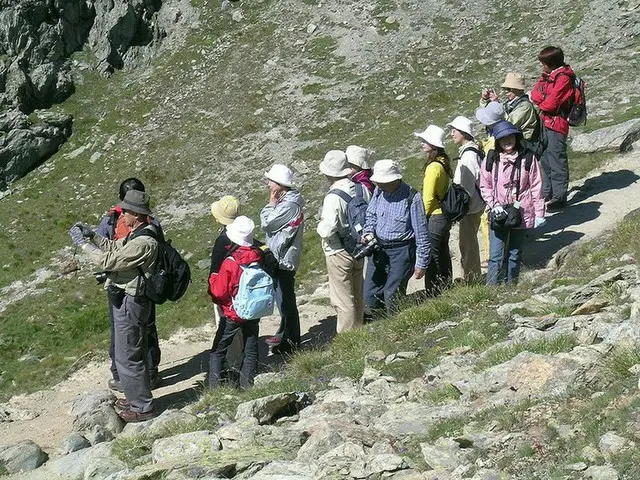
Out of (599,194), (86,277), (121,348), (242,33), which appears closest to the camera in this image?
(121,348)

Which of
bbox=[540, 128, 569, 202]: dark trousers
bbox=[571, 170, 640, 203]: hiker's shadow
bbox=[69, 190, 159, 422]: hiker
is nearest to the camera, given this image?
bbox=[69, 190, 159, 422]: hiker

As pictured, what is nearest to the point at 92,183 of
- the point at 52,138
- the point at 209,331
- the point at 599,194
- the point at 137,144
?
the point at 137,144

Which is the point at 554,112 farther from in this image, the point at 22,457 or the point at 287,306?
the point at 22,457

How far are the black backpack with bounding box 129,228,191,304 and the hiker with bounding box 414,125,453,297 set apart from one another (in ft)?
11.1

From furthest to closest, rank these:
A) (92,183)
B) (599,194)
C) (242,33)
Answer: (242,33)
(92,183)
(599,194)

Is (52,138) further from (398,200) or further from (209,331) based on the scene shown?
(398,200)

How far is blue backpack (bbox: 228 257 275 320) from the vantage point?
32.3 ft

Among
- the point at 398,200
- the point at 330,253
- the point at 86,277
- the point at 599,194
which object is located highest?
the point at 398,200

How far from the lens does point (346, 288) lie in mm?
11266

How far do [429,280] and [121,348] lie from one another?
4427 mm

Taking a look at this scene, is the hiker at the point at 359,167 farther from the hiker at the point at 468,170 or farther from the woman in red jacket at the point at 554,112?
the woman in red jacket at the point at 554,112

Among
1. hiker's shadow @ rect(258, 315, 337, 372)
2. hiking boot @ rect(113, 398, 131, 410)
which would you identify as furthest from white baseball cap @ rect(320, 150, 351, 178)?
hiking boot @ rect(113, 398, 131, 410)

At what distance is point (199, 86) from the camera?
1341 inches

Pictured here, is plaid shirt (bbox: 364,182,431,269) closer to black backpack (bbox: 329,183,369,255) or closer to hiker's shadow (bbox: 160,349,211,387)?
black backpack (bbox: 329,183,369,255)
